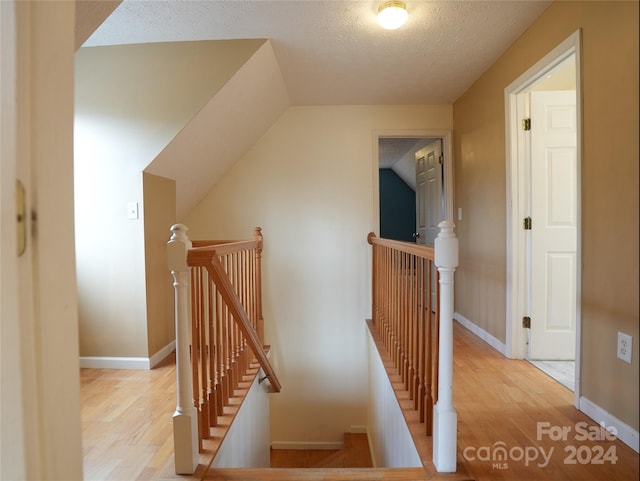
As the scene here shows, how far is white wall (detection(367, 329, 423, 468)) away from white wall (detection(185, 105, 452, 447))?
0.41m

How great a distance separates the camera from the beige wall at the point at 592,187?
0.40 m

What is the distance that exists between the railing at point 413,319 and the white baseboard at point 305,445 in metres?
1.47

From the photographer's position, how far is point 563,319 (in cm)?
227

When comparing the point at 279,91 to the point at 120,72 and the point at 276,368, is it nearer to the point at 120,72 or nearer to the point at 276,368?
the point at 120,72

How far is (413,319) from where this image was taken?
5.68 feet

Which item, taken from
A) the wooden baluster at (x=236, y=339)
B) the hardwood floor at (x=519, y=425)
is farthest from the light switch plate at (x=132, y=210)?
the hardwood floor at (x=519, y=425)

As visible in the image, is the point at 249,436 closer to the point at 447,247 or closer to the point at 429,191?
the point at 447,247

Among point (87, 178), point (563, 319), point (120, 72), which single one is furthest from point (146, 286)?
point (563, 319)

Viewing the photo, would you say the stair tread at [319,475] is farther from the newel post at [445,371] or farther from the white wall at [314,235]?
the white wall at [314,235]

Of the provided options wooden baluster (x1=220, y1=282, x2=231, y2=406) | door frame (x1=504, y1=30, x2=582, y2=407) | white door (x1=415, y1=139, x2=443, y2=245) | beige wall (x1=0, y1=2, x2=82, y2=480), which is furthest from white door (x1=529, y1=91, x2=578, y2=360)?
beige wall (x1=0, y1=2, x2=82, y2=480)

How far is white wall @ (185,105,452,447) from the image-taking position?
334 centimetres

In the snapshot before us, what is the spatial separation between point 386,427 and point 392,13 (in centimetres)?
252

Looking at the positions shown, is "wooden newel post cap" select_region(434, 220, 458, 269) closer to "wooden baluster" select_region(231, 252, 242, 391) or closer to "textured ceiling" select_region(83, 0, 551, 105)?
"wooden baluster" select_region(231, 252, 242, 391)

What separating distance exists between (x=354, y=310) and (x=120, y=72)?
2.79 m
